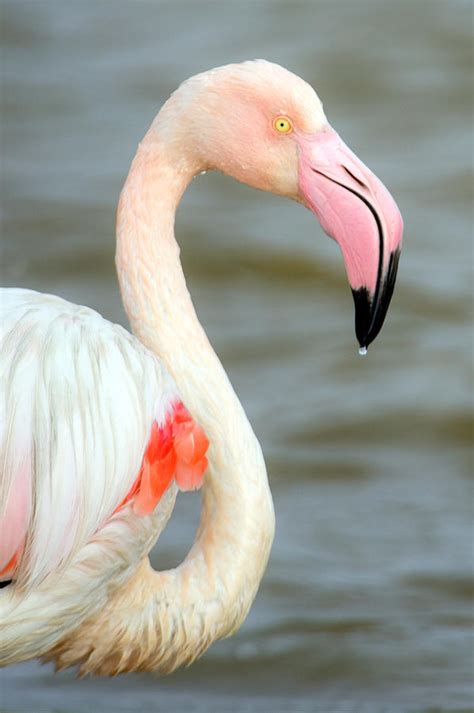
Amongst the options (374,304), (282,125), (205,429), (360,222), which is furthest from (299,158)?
(205,429)

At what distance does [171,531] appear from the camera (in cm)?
511

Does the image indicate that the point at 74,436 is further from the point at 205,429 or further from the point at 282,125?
the point at 282,125

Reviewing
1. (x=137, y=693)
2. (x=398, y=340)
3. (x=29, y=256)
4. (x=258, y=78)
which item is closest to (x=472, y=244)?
(x=398, y=340)

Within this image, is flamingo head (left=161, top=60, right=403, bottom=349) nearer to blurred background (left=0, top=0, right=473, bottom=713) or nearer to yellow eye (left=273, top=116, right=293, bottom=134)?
yellow eye (left=273, top=116, right=293, bottom=134)

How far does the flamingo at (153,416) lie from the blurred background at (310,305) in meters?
1.20

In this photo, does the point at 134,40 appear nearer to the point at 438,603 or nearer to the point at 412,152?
the point at 412,152

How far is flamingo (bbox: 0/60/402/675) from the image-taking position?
8.84 ft

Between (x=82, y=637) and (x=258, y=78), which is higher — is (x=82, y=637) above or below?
below

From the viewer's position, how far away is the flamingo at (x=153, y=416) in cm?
270

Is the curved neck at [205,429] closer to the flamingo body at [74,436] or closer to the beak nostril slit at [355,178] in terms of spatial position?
the flamingo body at [74,436]

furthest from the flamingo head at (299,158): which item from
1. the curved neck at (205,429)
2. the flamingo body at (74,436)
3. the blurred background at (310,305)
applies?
the blurred background at (310,305)

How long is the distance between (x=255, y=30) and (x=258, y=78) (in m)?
7.13

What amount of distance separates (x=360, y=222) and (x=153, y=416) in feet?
1.99

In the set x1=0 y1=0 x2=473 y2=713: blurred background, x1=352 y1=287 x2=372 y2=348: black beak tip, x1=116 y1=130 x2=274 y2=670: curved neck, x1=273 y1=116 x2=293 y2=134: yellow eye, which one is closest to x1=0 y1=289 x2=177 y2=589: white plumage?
x1=116 y1=130 x2=274 y2=670: curved neck
